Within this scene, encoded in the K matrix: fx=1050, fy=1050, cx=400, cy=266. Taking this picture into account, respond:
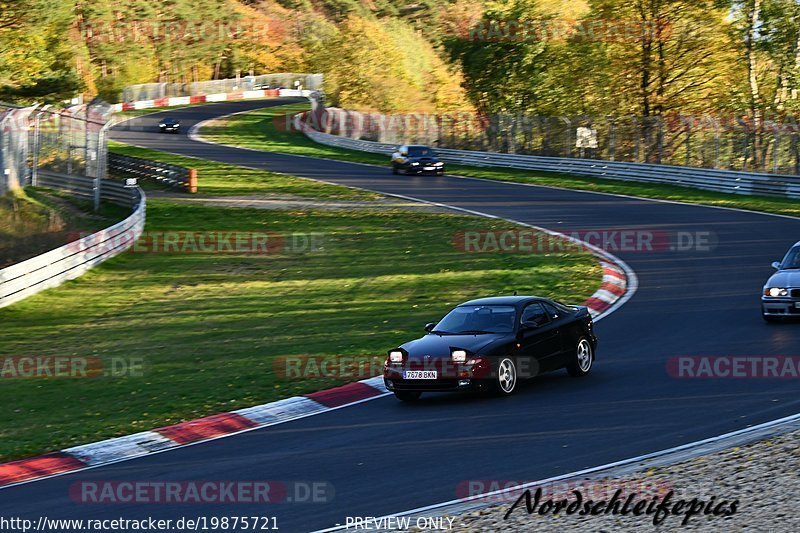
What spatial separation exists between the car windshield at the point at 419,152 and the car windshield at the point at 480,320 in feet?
111

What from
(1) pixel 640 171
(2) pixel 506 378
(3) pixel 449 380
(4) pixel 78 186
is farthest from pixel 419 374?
(1) pixel 640 171

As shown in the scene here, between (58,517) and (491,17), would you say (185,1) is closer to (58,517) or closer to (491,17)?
(491,17)

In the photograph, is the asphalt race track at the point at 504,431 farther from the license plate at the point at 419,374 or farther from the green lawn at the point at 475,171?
the green lawn at the point at 475,171

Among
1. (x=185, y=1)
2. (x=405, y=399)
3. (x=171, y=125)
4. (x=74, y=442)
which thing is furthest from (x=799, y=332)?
(x=185, y=1)

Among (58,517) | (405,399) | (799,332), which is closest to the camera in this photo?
(58,517)

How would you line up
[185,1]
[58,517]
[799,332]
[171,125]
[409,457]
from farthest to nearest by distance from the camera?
[185,1] → [171,125] → [799,332] → [409,457] → [58,517]

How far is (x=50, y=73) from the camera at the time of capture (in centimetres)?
5869

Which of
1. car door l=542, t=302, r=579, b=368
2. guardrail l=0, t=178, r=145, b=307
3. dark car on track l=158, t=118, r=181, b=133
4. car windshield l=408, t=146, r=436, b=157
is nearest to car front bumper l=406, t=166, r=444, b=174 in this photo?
car windshield l=408, t=146, r=436, b=157

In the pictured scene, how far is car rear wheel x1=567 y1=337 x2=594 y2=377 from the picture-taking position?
14.4m

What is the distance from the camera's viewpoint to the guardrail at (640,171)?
118ft

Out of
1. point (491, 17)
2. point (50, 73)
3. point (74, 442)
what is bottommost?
point (74, 442)

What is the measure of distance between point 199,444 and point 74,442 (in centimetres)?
162

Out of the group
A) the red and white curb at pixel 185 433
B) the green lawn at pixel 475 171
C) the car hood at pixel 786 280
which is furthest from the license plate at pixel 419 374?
the green lawn at pixel 475 171

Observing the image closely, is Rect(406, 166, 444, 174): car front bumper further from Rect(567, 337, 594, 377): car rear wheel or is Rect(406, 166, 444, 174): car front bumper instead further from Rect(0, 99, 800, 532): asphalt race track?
Rect(567, 337, 594, 377): car rear wheel
